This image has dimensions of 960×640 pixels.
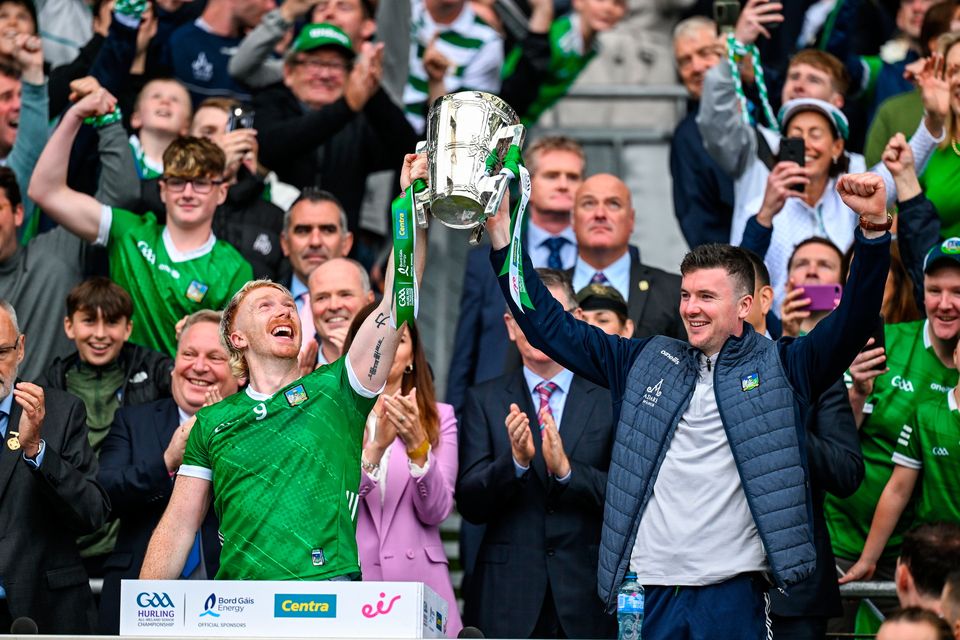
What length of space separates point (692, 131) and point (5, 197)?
4318 mm

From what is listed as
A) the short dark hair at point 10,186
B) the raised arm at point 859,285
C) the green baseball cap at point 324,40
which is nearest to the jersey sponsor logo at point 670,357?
the raised arm at point 859,285

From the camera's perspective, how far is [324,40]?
10664 mm

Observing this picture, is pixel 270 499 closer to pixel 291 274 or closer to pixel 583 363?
pixel 583 363

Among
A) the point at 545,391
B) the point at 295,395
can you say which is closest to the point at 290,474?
the point at 295,395

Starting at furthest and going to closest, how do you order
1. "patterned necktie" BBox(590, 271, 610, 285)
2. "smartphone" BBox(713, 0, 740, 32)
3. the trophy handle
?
"smartphone" BBox(713, 0, 740, 32) < "patterned necktie" BBox(590, 271, 610, 285) < the trophy handle

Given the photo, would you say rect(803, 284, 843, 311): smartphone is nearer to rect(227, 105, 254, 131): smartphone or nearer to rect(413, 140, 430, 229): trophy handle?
rect(413, 140, 430, 229): trophy handle

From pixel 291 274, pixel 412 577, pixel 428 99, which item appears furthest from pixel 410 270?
pixel 428 99

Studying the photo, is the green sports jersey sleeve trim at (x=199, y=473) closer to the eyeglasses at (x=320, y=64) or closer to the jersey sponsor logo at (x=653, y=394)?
the jersey sponsor logo at (x=653, y=394)

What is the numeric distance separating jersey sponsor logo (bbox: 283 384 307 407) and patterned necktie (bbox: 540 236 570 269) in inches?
140

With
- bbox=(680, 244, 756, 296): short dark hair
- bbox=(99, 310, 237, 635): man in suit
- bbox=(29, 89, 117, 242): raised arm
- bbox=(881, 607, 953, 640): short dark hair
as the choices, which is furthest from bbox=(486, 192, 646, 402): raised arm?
bbox=(29, 89, 117, 242): raised arm

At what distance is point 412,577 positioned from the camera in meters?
7.43

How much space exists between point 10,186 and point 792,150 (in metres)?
4.34

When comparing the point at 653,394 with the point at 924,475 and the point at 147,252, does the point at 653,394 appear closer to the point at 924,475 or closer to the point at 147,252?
the point at 924,475

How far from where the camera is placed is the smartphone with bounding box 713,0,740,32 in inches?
404
